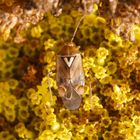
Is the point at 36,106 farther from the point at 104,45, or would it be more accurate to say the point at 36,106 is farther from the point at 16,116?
the point at 104,45

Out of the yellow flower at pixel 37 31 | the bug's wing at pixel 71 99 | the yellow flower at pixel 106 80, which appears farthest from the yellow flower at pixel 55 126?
the yellow flower at pixel 37 31

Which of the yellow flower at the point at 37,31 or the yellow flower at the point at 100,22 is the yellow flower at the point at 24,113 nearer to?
the yellow flower at the point at 37,31

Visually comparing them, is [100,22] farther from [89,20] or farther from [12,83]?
[12,83]

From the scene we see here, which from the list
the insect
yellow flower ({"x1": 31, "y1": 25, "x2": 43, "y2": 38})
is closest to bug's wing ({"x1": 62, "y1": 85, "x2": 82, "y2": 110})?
the insect

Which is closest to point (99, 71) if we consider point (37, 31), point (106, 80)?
point (106, 80)

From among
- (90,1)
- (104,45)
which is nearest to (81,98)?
(104,45)

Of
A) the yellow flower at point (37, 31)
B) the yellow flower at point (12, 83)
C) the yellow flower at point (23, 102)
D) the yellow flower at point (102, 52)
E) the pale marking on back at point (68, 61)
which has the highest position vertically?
the yellow flower at point (37, 31)

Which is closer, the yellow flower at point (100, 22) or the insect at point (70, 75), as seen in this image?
the insect at point (70, 75)
